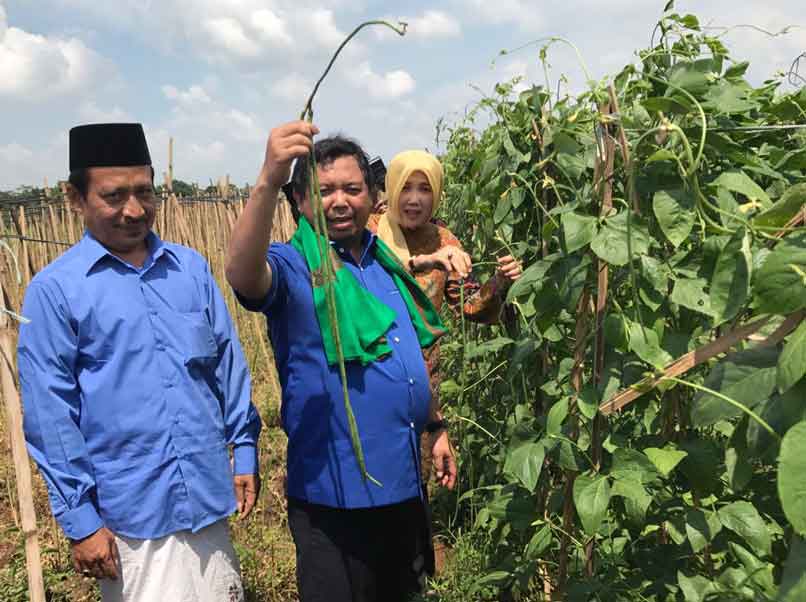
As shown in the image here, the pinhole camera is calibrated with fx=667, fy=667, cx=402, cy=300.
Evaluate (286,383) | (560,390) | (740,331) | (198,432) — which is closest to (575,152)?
(560,390)

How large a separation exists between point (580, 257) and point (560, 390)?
0.44 m

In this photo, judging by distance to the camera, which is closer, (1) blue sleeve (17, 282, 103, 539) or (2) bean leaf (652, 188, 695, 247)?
(2) bean leaf (652, 188, 695, 247)

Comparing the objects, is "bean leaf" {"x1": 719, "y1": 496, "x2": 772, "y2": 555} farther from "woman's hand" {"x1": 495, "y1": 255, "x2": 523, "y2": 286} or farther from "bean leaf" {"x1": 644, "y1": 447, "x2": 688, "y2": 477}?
"woman's hand" {"x1": 495, "y1": 255, "x2": 523, "y2": 286}

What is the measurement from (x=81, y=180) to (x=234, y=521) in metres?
2.07

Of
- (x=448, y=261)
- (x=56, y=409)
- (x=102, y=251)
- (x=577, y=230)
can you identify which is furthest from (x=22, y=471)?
(x=577, y=230)

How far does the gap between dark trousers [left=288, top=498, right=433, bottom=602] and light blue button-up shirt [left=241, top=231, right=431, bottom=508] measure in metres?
0.07

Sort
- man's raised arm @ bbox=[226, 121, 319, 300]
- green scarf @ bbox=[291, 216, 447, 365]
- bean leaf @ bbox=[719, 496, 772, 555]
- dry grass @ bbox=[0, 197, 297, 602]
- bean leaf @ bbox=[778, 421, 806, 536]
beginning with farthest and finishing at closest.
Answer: dry grass @ bbox=[0, 197, 297, 602] < green scarf @ bbox=[291, 216, 447, 365] < man's raised arm @ bbox=[226, 121, 319, 300] < bean leaf @ bbox=[719, 496, 772, 555] < bean leaf @ bbox=[778, 421, 806, 536]

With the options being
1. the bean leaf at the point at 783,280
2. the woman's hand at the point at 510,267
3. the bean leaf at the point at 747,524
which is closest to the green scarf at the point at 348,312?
the woman's hand at the point at 510,267

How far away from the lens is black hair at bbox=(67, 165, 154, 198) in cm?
172

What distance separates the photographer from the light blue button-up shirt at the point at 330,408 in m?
1.69

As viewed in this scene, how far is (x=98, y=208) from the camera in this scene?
1.72 meters

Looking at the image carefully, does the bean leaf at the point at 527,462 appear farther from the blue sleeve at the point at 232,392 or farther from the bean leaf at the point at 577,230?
the blue sleeve at the point at 232,392

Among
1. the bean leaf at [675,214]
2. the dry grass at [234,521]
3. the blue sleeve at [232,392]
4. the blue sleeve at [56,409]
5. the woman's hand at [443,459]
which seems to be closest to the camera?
the bean leaf at [675,214]

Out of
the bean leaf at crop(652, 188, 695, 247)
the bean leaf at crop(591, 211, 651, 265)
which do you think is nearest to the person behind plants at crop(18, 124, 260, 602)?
the bean leaf at crop(591, 211, 651, 265)
